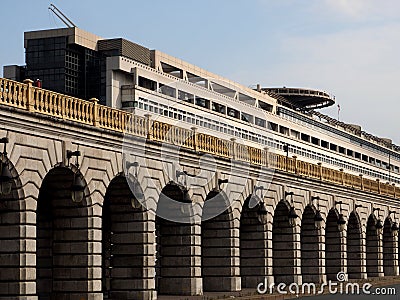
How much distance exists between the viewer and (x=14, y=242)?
28.7m

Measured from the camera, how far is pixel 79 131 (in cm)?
3183

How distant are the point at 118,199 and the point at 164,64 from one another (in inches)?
2101

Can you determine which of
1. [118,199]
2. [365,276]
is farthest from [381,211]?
[118,199]

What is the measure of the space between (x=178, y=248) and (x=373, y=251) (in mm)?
32264

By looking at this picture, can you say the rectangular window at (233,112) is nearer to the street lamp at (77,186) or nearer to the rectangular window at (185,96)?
the rectangular window at (185,96)

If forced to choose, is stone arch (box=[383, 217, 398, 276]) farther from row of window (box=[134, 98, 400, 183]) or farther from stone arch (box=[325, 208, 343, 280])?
row of window (box=[134, 98, 400, 183])

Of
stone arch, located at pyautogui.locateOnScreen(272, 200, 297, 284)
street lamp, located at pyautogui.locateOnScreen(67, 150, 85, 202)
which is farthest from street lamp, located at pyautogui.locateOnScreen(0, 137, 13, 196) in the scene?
stone arch, located at pyautogui.locateOnScreen(272, 200, 297, 284)

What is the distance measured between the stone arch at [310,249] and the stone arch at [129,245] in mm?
21617

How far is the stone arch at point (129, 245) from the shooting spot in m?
36.6

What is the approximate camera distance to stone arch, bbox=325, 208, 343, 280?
61.0 meters

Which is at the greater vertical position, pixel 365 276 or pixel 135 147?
pixel 135 147

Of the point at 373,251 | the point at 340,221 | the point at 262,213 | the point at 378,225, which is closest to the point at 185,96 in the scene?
the point at 378,225

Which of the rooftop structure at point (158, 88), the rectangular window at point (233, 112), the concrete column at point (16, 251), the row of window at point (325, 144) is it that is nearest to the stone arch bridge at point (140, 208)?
the concrete column at point (16, 251)

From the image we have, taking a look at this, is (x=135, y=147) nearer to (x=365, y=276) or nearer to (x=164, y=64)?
(x=365, y=276)
